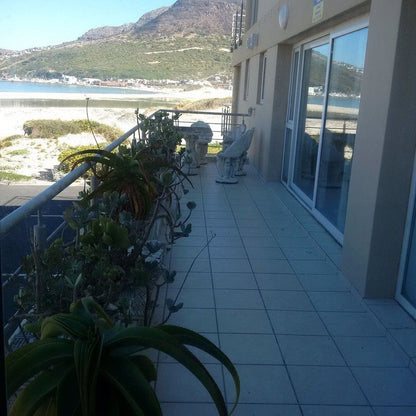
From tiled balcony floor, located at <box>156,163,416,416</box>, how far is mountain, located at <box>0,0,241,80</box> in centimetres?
161

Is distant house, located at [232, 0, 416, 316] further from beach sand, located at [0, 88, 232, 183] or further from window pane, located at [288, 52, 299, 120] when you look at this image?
beach sand, located at [0, 88, 232, 183]

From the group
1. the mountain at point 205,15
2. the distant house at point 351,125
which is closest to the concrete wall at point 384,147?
the distant house at point 351,125

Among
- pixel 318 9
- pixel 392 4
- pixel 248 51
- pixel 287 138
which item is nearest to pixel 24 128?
pixel 248 51

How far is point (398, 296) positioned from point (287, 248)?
1.30m

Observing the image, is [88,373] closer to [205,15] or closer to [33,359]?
[33,359]

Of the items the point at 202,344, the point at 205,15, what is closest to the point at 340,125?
the point at 202,344

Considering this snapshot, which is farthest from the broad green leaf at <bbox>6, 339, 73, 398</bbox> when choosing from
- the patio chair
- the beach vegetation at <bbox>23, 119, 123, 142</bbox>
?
the beach vegetation at <bbox>23, 119, 123, 142</bbox>

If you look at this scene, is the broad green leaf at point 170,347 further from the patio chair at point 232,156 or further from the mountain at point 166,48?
the patio chair at point 232,156

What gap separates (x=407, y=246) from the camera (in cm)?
281

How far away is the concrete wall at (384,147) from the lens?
103 inches

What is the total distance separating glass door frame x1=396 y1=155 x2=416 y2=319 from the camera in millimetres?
2740

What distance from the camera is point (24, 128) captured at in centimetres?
2247

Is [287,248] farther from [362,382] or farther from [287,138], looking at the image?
[287,138]

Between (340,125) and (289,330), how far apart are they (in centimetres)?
222
